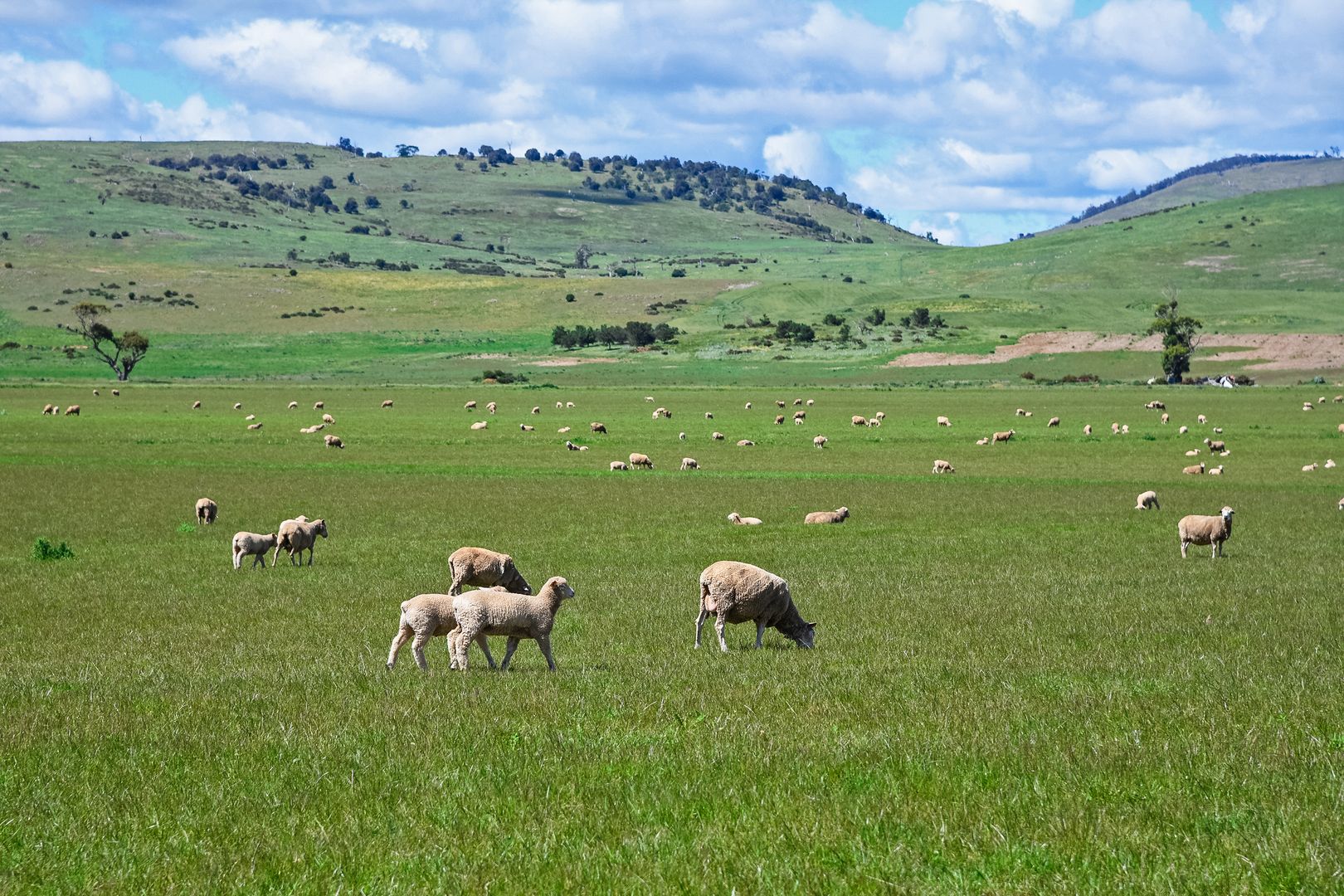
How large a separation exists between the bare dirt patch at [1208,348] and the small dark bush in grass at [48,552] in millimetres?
108955

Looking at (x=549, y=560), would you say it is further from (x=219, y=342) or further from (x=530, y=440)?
(x=219, y=342)

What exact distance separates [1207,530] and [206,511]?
22616mm

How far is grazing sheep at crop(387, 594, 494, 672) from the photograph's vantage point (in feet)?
47.8

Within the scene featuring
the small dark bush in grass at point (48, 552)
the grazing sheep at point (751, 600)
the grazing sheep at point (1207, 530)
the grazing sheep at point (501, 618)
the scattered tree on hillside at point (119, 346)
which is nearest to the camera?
the grazing sheep at point (501, 618)

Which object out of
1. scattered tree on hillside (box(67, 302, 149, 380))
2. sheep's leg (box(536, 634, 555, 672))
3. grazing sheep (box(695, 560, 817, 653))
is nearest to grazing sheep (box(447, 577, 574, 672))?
sheep's leg (box(536, 634, 555, 672))

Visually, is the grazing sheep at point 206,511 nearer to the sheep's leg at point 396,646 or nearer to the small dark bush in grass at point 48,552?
the small dark bush in grass at point 48,552

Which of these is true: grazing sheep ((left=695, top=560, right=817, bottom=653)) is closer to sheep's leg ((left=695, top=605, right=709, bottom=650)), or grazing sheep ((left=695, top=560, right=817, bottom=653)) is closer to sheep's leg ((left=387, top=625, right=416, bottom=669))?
sheep's leg ((left=695, top=605, right=709, bottom=650))

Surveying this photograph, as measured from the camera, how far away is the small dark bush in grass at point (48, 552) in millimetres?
26078

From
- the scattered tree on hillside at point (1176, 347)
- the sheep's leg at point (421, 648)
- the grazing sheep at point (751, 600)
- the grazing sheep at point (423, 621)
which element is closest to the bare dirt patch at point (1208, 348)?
the scattered tree on hillside at point (1176, 347)

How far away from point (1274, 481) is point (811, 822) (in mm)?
40843

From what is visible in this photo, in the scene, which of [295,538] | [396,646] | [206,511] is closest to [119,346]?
[206,511]

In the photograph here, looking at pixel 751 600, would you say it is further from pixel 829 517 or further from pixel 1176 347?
pixel 1176 347

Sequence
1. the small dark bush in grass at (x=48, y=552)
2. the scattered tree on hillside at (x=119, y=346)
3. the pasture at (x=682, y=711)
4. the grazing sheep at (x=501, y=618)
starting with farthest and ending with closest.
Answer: the scattered tree on hillside at (x=119, y=346) → the small dark bush in grass at (x=48, y=552) → the grazing sheep at (x=501, y=618) → the pasture at (x=682, y=711)

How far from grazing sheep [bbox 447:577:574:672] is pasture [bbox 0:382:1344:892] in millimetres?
641
